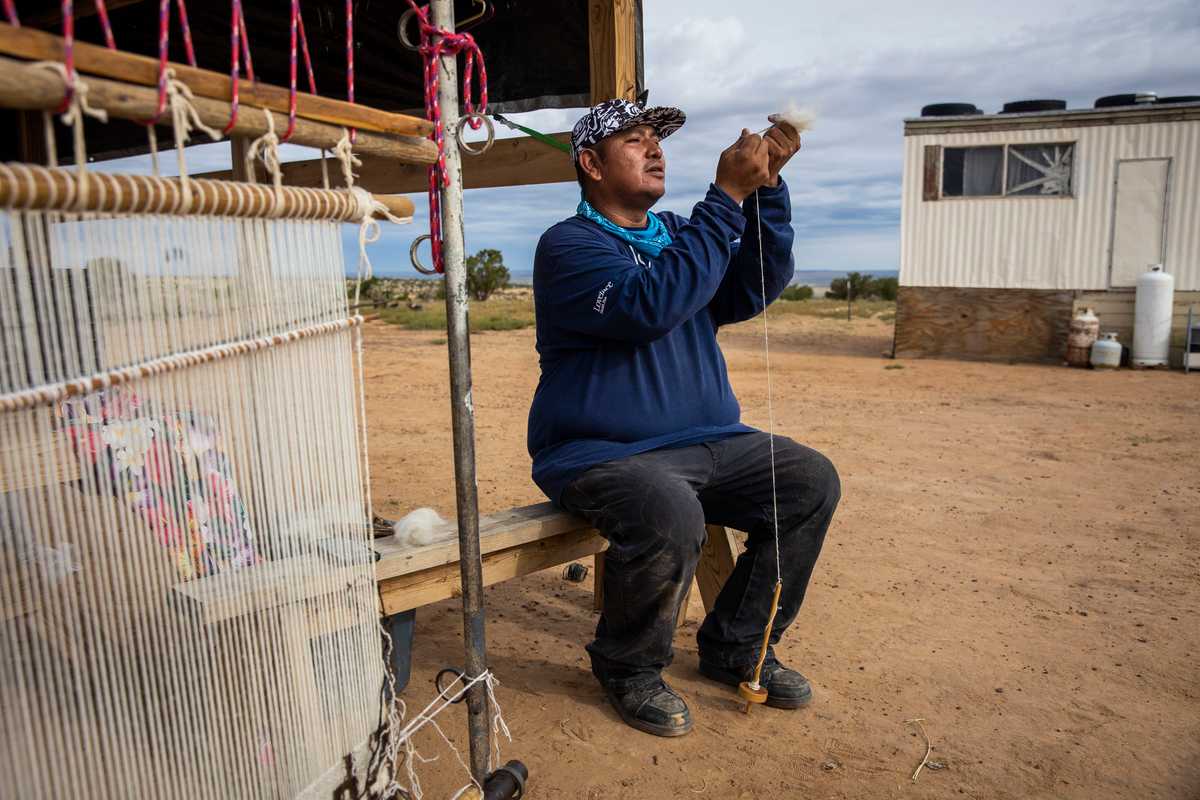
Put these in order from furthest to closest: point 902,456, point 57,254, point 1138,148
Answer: point 1138,148, point 902,456, point 57,254

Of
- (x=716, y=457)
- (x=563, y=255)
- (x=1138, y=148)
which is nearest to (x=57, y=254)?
(x=563, y=255)

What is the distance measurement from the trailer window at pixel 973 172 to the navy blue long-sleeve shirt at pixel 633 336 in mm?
10473

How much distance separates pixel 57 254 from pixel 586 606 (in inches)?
105

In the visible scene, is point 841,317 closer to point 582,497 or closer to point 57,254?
point 582,497

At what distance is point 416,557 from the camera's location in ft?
7.56

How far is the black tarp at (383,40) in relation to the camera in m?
3.87

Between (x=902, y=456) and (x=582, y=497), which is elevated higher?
(x=582, y=497)

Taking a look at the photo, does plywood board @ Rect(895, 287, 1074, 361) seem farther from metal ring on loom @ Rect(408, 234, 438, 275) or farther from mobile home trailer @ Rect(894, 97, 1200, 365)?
metal ring on loom @ Rect(408, 234, 438, 275)

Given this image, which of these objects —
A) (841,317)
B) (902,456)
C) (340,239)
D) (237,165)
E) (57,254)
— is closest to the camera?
(57,254)

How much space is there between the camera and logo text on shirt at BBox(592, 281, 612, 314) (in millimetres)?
2451

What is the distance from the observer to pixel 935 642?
3088 mm

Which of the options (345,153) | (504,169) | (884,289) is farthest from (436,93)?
(884,289)

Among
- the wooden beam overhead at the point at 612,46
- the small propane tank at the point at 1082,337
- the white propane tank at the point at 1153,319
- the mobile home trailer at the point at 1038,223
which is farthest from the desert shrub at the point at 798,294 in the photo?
the wooden beam overhead at the point at 612,46

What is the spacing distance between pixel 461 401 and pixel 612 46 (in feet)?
6.07
